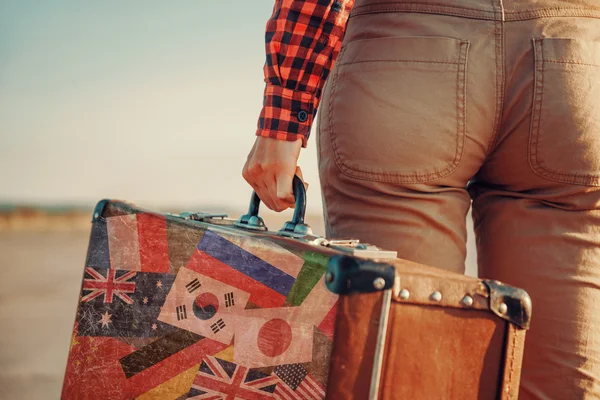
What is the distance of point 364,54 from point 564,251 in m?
0.56

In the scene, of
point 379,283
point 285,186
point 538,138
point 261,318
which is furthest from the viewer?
point 285,186

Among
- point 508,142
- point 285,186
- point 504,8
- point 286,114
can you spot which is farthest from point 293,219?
point 504,8

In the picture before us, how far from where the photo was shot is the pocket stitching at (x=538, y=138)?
1147 mm

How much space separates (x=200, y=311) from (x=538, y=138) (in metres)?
0.73

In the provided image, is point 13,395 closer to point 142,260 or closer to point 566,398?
point 142,260

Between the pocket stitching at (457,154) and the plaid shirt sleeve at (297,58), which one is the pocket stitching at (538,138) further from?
the plaid shirt sleeve at (297,58)

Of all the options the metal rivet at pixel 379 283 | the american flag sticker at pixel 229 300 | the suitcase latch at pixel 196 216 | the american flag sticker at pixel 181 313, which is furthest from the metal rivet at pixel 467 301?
the suitcase latch at pixel 196 216

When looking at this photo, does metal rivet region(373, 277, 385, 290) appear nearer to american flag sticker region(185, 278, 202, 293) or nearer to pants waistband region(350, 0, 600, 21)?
american flag sticker region(185, 278, 202, 293)

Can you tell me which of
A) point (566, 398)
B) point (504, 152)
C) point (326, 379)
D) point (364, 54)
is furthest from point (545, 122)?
point (326, 379)

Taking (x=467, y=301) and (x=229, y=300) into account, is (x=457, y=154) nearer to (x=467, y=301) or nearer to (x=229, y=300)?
(x=467, y=301)

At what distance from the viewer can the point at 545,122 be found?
116 cm

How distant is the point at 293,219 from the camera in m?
1.27

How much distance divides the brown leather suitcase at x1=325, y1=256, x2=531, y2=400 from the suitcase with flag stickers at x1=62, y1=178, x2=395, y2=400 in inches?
1.7

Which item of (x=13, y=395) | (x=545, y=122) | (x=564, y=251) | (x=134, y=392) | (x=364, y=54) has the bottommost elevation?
(x=13, y=395)
